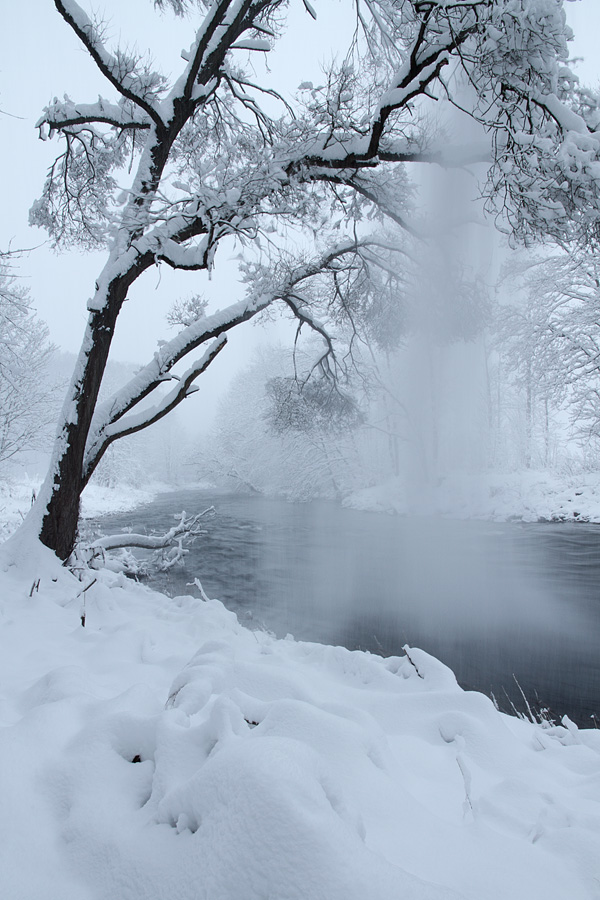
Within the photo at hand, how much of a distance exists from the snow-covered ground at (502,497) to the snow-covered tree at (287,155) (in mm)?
12525

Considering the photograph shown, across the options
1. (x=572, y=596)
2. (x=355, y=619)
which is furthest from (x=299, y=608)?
(x=572, y=596)

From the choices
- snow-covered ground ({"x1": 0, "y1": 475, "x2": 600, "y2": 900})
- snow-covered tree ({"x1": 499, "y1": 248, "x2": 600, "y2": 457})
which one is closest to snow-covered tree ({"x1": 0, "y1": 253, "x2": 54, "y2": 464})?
snow-covered ground ({"x1": 0, "y1": 475, "x2": 600, "y2": 900})

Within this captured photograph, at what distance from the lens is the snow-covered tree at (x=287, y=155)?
122 inches

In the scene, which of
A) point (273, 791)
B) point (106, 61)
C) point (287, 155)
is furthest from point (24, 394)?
point (273, 791)

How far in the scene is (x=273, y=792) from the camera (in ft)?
3.60

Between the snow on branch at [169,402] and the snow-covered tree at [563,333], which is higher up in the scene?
the snow-covered tree at [563,333]

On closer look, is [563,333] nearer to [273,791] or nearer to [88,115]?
[88,115]

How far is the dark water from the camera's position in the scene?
5.69 metres

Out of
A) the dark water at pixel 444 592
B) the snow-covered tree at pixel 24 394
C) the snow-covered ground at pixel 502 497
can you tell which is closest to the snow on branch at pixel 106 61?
the dark water at pixel 444 592

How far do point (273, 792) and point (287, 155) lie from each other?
4.88m

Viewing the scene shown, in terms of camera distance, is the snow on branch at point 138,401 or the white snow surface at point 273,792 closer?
the white snow surface at point 273,792

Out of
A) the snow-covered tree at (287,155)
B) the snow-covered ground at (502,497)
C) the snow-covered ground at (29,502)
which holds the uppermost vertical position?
the snow-covered tree at (287,155)

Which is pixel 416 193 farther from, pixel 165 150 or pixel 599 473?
pixel 599 473

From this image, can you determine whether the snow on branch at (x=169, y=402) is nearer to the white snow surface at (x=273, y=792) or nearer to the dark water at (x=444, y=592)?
the white snow surface at (x=273, y=792)
